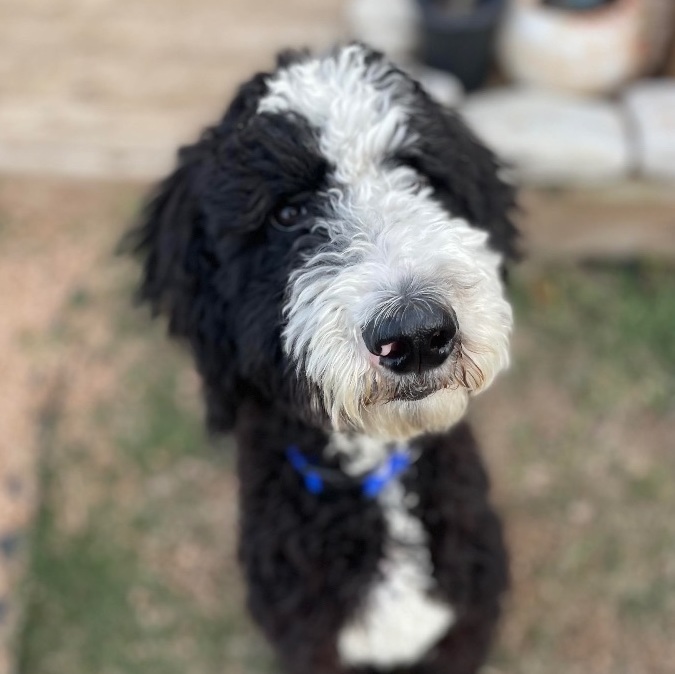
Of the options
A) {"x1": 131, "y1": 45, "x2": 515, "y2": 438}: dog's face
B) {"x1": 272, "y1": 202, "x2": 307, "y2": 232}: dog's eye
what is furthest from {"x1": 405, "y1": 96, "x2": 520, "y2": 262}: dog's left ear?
{"x1": 272, "y1": 202, "x2": 307, "y2": 232}: dog's eye

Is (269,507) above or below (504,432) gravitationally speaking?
above

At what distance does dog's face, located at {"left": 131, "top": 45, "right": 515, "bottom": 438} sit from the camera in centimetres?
125

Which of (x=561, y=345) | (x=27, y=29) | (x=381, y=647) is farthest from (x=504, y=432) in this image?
(x=27, y=29)

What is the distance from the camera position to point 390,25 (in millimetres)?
3004

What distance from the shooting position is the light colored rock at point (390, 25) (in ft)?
9.80

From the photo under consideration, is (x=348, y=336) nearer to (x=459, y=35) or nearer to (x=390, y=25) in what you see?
(x=459, y=35)

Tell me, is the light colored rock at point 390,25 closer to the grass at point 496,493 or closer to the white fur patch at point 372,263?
the grass at point 496,493

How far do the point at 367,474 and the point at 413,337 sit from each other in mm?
591

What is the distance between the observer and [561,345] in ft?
9.14

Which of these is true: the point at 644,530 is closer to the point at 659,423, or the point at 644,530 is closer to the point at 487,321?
the point at 659,423

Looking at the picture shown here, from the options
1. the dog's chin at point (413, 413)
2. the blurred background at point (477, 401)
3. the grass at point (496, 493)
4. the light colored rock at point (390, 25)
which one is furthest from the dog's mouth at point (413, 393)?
the light colored rock at point (390, 25)

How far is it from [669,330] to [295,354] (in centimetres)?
190

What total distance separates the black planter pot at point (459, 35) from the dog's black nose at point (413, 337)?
193cm

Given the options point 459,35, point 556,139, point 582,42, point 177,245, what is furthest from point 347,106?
point 582,42
